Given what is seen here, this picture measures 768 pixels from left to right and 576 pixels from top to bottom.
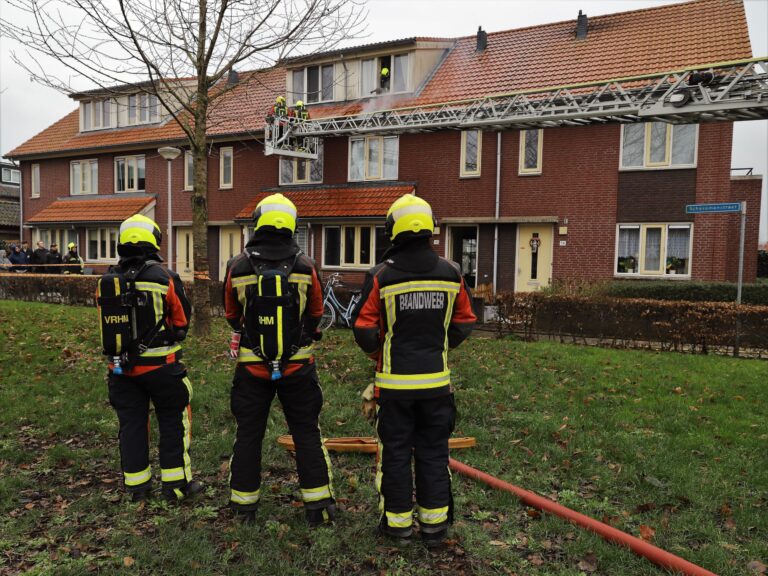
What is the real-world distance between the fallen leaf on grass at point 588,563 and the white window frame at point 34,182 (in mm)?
30356

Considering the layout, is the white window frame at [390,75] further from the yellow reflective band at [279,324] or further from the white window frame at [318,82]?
the yellow reflective band at [279,324]

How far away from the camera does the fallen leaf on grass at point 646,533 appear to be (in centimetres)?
370

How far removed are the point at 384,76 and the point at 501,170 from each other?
18.5 ft

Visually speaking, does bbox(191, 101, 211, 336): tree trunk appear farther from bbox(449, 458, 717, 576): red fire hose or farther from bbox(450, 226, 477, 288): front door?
bbox(450, 226, 477, 288): front door

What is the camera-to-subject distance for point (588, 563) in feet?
11.4

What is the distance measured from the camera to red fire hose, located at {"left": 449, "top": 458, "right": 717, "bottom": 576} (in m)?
3.26

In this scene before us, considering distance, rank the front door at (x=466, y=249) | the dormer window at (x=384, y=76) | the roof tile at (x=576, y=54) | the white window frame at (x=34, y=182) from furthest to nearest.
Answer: the white window frame at (x=34, y=182)
the dormer window at (x=384, y=76)
the front door at (x=466, y=249)
the roof tile at (x=576, y=54)

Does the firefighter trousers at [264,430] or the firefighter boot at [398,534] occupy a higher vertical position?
the firefighter trousers at [264,430]

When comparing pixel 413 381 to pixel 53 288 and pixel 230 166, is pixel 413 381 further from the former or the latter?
pixel 230 166

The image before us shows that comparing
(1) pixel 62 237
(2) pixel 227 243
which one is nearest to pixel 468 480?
(2) pixel 227 243

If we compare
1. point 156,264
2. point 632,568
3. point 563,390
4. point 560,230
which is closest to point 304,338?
point 156,264

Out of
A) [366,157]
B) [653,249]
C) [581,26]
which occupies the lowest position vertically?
[653,249]

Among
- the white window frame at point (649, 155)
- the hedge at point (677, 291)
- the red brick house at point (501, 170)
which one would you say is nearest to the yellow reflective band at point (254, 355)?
the hedge at point (677, 291)

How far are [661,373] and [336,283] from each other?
7.46m
